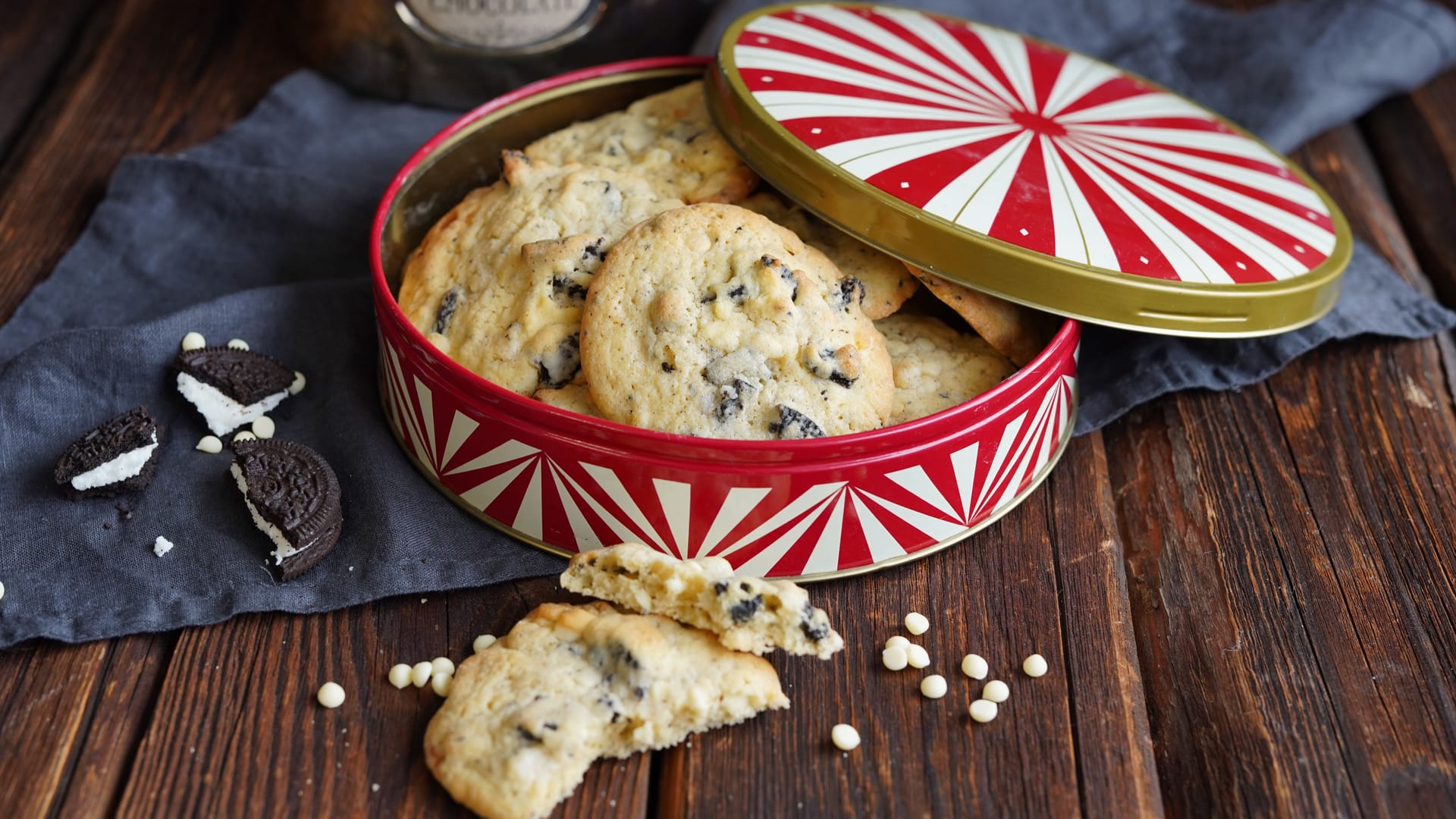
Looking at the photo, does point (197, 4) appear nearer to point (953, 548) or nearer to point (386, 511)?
point (386, 511)

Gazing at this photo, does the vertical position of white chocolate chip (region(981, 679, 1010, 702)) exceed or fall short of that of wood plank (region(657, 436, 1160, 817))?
it exceeds it

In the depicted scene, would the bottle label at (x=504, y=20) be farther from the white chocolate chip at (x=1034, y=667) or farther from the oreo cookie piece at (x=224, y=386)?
the white chocolate chip at (x=1034, y=667)

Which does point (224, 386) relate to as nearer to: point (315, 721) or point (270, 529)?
point (270, 529)

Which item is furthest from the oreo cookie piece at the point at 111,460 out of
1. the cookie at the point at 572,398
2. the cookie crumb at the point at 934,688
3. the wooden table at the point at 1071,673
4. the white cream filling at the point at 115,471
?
the cookie crumb at the point at 934,688

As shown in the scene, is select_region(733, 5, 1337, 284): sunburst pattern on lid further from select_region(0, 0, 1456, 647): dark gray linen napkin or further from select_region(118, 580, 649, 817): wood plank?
select_region(118, 580, 649, 817): wood plank

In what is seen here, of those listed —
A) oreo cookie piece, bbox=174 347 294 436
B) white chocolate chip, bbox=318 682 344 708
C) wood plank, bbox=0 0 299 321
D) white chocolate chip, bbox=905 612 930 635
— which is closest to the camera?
white chocolate chip, bbox=318 682 344 708

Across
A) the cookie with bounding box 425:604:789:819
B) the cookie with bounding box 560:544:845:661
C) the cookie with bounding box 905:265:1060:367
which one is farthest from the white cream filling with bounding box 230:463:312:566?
the cookie with bounding box 905:265:1060:367
